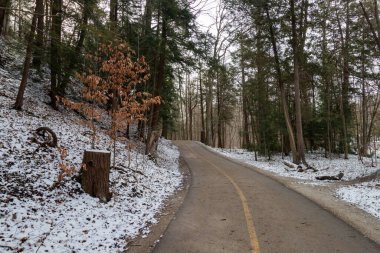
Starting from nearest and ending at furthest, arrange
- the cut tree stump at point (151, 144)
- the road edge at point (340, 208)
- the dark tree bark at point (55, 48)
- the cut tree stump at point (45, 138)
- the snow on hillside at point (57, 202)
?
the snow on hillside at point (57, 202) < the road edge at point (340, 208) < the cut tree stump at point (45, 138) < the dark tree bark at point (55, 48) < the cut tree stump at point (151, 144)

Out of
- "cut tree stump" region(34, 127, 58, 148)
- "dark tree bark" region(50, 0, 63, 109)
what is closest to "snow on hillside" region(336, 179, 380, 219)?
"cut tree stump" region(34, 127, 58, 148)

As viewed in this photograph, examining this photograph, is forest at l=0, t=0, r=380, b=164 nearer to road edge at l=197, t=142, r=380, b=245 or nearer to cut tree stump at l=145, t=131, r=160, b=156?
cut tree stump at l=145, t=131, r=160, b=156

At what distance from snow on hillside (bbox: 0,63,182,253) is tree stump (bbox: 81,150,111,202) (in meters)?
0.21

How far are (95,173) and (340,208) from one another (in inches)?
267

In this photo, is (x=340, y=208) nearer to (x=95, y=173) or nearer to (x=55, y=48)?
(x=95, y=173)

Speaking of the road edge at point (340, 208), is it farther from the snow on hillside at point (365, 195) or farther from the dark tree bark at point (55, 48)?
the dark tree bark at point (55, 48)

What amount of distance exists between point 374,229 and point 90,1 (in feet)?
36.3

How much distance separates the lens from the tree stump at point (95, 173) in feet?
25.0

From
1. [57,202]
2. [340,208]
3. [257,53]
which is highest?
[257,53]

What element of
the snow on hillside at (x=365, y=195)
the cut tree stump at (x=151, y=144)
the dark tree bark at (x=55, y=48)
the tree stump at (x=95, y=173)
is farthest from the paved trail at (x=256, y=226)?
the dark tree bark at (x=55, y=48)

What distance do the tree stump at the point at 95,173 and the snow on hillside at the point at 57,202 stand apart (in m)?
0.21

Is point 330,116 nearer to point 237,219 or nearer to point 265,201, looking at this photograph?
point 265,201

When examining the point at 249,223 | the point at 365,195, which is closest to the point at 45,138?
the point at 249,223

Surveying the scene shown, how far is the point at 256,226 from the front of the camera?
6676 millimetres
